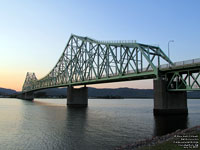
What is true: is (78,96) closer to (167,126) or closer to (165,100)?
(165,100)

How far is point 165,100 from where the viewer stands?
47.1 meters

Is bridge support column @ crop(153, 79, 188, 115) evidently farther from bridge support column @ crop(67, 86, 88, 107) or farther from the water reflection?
bridge support column @ crop(67, 86, 88, 107)

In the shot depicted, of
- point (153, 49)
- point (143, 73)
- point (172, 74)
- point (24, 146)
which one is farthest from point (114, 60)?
point (24, 146)

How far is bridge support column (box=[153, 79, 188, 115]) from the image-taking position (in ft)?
154

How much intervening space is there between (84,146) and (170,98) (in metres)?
32.1

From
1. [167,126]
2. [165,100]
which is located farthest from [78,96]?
[167,126]

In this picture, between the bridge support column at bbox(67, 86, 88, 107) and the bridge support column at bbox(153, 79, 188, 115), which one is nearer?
the bridge support column at bbox(153, 79, 188, 115)

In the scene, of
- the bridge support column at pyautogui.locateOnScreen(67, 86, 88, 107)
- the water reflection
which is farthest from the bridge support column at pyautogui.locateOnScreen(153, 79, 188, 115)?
the bridge support column at pyautogui.locateOnScreen(67, 86, 88, 107)

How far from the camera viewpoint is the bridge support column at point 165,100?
46.9 metres

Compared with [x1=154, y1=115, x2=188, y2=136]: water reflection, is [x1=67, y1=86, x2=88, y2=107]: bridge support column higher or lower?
higher

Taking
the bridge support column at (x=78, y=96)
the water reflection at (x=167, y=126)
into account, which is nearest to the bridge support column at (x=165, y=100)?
the water reflection at (x=167, y=126)

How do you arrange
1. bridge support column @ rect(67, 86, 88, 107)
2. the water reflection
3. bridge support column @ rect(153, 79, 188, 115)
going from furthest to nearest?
bridge support column @ rect(67, 86, 88, 107)
bridge support column @ rect(153, 79, 188, 115)
the water reflection

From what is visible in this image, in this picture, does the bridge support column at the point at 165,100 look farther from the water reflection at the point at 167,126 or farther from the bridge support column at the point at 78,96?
the bridge support column at the point at 78,96

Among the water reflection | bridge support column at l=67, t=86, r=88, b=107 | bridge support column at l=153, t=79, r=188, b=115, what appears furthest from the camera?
bridge support column at l=67, t=86, r=88, b=107
